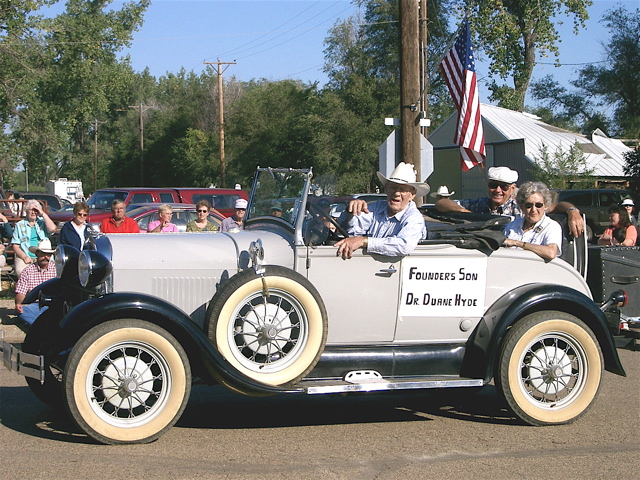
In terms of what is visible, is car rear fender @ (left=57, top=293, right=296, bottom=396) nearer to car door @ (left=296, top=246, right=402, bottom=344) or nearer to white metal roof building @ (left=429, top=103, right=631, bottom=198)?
car door @ (left=296, top=246, right=402, bottom=344)

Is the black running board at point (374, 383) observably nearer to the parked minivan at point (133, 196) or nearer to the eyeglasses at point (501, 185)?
the eyeglasses at point (501, 185)

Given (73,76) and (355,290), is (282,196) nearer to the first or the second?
(355,290)

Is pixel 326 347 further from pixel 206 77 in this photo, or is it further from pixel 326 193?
pixel 206 77

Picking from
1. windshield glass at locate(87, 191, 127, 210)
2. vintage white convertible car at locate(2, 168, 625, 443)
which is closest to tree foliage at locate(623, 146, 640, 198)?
windshield glass at locate(87, 191, 127, 210)

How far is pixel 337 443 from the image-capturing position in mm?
4812

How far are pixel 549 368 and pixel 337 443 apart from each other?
5.42 feet

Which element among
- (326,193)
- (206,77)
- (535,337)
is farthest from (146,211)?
(206,77)

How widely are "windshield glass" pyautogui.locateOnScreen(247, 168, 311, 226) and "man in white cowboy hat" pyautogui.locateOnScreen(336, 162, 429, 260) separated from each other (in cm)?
43

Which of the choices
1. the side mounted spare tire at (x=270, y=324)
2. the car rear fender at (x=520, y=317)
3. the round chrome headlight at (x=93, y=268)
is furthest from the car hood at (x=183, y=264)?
the car rear fender at (x=520, y=317)

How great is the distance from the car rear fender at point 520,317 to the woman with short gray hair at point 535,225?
0.32 metres

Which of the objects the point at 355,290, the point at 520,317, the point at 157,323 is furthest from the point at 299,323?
the point at 520,317

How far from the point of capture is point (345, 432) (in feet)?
16.7

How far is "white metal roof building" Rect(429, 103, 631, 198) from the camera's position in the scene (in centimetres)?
3412

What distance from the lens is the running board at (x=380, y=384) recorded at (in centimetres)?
483
